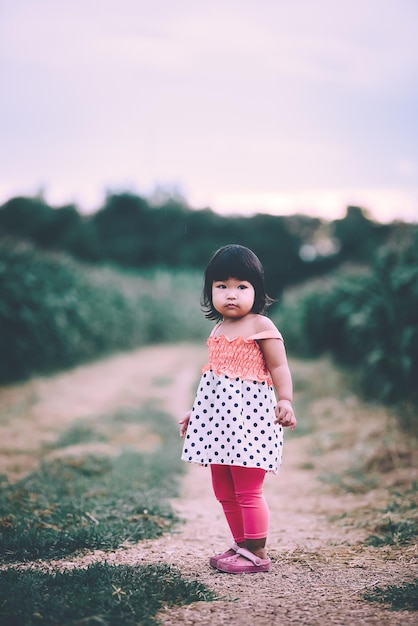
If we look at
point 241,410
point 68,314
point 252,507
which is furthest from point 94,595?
point 68,314

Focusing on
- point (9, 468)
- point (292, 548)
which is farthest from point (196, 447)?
point (9, 468)

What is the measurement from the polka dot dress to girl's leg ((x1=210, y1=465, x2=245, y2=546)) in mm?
171

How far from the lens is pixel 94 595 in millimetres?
2230

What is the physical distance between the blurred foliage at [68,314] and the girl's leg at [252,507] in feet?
23.7

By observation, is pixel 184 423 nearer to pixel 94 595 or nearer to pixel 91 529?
pixel 91 529

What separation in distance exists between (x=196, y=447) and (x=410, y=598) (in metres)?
1.06

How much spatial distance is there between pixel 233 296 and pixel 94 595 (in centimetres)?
138

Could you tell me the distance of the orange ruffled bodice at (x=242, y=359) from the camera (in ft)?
9.36

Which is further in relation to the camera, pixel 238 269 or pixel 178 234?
pixel 178 234

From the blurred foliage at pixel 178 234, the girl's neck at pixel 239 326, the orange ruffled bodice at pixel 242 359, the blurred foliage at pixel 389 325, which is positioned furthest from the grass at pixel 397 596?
the blurred foliage at pixel 178 234

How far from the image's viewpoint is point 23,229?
93.3ft

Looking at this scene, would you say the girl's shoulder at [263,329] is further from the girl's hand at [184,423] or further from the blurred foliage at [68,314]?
the blurred foliage at [68,314]

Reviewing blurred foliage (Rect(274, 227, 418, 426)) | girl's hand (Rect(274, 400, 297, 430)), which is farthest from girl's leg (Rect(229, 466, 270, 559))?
blurred foliage (Rect(274, 227, 418, 426))

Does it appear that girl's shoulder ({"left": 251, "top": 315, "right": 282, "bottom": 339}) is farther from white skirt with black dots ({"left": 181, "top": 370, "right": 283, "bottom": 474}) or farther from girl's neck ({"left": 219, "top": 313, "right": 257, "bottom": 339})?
white skirt with black dots ({"left": 181, "top": 370, "right": 283, "bottom": 474})
